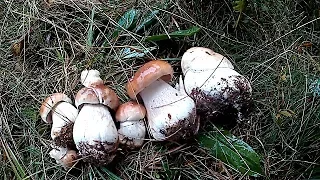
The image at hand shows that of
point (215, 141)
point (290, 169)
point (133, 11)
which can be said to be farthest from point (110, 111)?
point (290, 169)

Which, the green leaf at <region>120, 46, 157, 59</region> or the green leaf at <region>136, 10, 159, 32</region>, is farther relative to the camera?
the green leaf at <region>136, 10, 159, 32</region>

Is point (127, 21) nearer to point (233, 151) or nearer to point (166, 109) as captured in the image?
point (166, 109)

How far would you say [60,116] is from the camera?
2051mm

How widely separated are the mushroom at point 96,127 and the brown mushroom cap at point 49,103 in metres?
0.13

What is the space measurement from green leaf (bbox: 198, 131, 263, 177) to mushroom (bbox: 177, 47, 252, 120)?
100mm

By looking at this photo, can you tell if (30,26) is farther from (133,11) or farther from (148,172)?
(148,172)

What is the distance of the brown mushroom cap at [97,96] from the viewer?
1.95 meters

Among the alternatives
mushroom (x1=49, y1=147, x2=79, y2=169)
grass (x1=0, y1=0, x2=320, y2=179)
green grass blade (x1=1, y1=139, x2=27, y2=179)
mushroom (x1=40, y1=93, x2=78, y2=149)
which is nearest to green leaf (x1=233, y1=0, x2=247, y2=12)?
grass (x1=0, y1=0, x2=320, y2=179)

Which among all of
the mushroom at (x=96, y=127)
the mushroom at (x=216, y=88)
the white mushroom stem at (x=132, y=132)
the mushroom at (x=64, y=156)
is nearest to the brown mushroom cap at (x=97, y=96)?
the mushroom at (x=96, y=127)

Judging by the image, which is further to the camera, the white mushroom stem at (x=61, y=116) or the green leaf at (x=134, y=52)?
the green leaf at (x=134, y=52)

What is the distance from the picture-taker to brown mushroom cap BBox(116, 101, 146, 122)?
1.97m

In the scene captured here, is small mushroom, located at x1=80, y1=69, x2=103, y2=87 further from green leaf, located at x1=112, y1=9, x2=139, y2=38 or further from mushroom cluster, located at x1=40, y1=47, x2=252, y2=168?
green leaf, located at x1=112, y1=9, x2=139, y2=38

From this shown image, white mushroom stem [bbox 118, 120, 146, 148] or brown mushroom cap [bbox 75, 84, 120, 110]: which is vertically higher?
brown mushroom cap [bbox 75, 84, 120, 110]

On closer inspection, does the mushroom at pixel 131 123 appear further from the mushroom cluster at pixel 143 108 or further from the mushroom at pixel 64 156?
the mushroom at pixel 64 156
